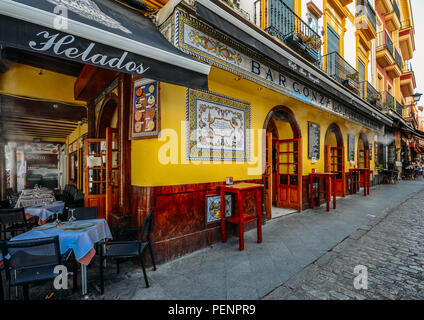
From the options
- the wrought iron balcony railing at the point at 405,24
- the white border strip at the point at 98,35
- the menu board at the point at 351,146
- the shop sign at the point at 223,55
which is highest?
the wrought iron balcony railing at the point at 405,24

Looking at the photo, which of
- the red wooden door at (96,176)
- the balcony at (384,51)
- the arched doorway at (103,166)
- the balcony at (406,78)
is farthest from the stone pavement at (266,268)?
the balcony at (406,78)

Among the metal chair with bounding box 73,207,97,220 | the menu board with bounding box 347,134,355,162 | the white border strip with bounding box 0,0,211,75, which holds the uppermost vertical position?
the white border strip with bounding box 0,0,211,75

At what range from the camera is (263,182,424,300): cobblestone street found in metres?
2.36

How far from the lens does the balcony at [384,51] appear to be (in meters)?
13.9

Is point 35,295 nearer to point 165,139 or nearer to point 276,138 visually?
point 165,139

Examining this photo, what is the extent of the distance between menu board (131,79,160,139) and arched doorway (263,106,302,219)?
3660 millimetres

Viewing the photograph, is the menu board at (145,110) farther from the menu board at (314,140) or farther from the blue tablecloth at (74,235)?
the menu board at (314,140)

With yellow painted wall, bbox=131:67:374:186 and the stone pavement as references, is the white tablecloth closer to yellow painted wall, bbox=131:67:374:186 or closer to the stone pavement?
the stone pavement

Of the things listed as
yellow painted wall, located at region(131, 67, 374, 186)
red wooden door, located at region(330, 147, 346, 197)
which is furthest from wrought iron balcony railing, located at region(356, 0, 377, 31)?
yellow painted wall, located at region(131, 67, 374, 186)

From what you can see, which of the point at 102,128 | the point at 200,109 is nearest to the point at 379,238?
the point at 200,109

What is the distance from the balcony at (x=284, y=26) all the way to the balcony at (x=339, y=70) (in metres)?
2.47

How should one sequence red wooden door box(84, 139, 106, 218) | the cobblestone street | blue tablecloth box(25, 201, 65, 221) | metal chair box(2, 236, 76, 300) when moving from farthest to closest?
red wooden door box(84, 139, 106, 218) < blue tablecloth box(25, 201, 65, 221) < the cobblestone street < metal chair box(2, 236, 76, 300)

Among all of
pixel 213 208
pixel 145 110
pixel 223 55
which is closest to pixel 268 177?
pixel 213 208

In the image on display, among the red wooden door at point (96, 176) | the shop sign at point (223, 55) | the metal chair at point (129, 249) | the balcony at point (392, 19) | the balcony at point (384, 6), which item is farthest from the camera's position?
the balcony at point (392, 19)
